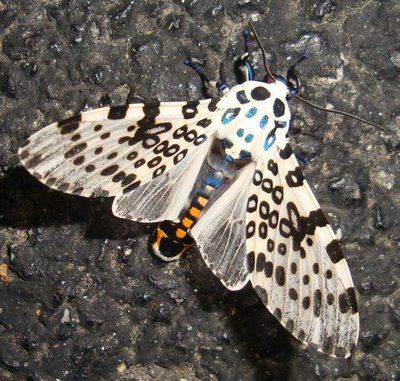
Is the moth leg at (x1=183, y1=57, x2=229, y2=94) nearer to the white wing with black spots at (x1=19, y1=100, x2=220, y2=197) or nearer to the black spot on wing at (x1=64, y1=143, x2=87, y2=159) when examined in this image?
the white wing with black spots at (x1=19, y1=100, x2=220, y2=197)

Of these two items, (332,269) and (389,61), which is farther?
(389,61)

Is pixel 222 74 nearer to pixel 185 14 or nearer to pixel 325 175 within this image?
pixel 185 14

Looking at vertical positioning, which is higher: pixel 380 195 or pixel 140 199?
pixel 140 199

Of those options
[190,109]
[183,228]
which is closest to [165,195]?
[183,228]

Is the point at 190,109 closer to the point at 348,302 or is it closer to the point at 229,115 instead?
the point at 229,115

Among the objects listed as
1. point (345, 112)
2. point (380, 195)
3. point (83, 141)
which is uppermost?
point (83, 141)

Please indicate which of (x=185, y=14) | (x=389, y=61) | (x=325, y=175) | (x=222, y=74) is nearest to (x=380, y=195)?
(x=325, y=175)
